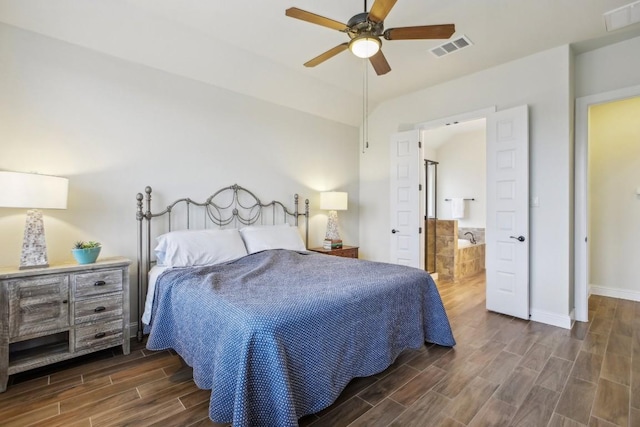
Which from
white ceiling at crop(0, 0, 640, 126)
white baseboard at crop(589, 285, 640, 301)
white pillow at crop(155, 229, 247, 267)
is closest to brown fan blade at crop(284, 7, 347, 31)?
white ceiling at crop(0, 0, 640, 126)

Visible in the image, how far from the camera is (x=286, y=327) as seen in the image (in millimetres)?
1498

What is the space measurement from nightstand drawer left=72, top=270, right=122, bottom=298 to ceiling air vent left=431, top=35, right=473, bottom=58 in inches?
148

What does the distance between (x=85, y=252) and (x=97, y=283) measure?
26 centimetres

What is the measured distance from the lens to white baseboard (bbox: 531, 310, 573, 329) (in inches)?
122

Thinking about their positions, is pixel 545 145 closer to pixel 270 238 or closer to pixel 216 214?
pixel 270 238

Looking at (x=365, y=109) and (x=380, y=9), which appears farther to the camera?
(x=365, y=109)

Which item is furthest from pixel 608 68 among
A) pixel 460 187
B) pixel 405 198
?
pixel 460 187

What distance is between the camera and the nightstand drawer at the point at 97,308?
89.6 inches

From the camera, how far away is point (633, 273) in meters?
3.99

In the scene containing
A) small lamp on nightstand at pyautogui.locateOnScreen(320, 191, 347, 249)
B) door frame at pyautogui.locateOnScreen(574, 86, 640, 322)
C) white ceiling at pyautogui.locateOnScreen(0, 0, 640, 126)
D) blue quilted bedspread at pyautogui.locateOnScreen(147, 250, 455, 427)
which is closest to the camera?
blue quilted bedspread at pyautogui.locateOnScreen(147, 250, 455, 427)

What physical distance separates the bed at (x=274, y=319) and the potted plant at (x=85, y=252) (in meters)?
0.46

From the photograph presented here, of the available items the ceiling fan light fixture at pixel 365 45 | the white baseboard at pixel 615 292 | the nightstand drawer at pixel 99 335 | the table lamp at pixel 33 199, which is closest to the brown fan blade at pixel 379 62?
the ceiling fan light fixture at pixel 365 45

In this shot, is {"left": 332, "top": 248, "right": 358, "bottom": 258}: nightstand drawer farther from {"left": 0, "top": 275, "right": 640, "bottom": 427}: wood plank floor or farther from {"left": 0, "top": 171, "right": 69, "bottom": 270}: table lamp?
{"left": 0, "top": 171, "right": 69, "bottom": 270}: table lamp

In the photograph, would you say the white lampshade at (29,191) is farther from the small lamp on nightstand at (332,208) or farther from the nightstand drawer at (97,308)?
the small lamp on nightstand at (332,208)
